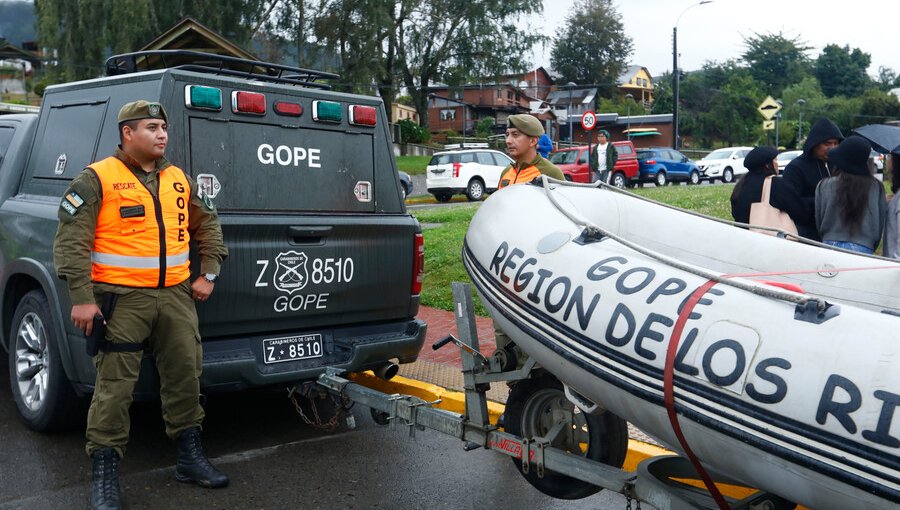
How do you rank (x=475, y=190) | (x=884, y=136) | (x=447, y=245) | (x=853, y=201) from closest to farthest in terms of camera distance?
(x=853, y=201) → (x=884, y=136) → (x=447, y=245) → (x=475, y=190)

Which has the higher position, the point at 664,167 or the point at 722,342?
the point at 722,342

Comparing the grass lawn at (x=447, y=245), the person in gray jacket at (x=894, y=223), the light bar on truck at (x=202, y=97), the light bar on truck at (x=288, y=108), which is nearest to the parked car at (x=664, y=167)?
the grass lawn at (x=447, y=245)

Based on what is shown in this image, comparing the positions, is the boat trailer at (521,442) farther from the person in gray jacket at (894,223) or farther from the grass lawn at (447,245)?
the grass lawn at (447,245)

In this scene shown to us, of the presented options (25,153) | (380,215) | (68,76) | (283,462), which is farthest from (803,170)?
(68,76)

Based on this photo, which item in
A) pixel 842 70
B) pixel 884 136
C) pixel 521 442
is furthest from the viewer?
pixel 842 70

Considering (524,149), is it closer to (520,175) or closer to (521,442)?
(520,175)

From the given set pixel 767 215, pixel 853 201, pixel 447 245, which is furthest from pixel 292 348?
pixel 447 245

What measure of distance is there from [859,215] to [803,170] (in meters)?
0.66

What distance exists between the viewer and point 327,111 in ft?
16.6

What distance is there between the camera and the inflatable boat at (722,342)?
2426mm

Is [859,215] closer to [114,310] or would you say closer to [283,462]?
[283,462]

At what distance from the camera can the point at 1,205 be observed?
535cm

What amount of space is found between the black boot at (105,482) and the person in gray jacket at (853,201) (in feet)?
13.6

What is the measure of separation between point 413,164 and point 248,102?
3395 centimetres
